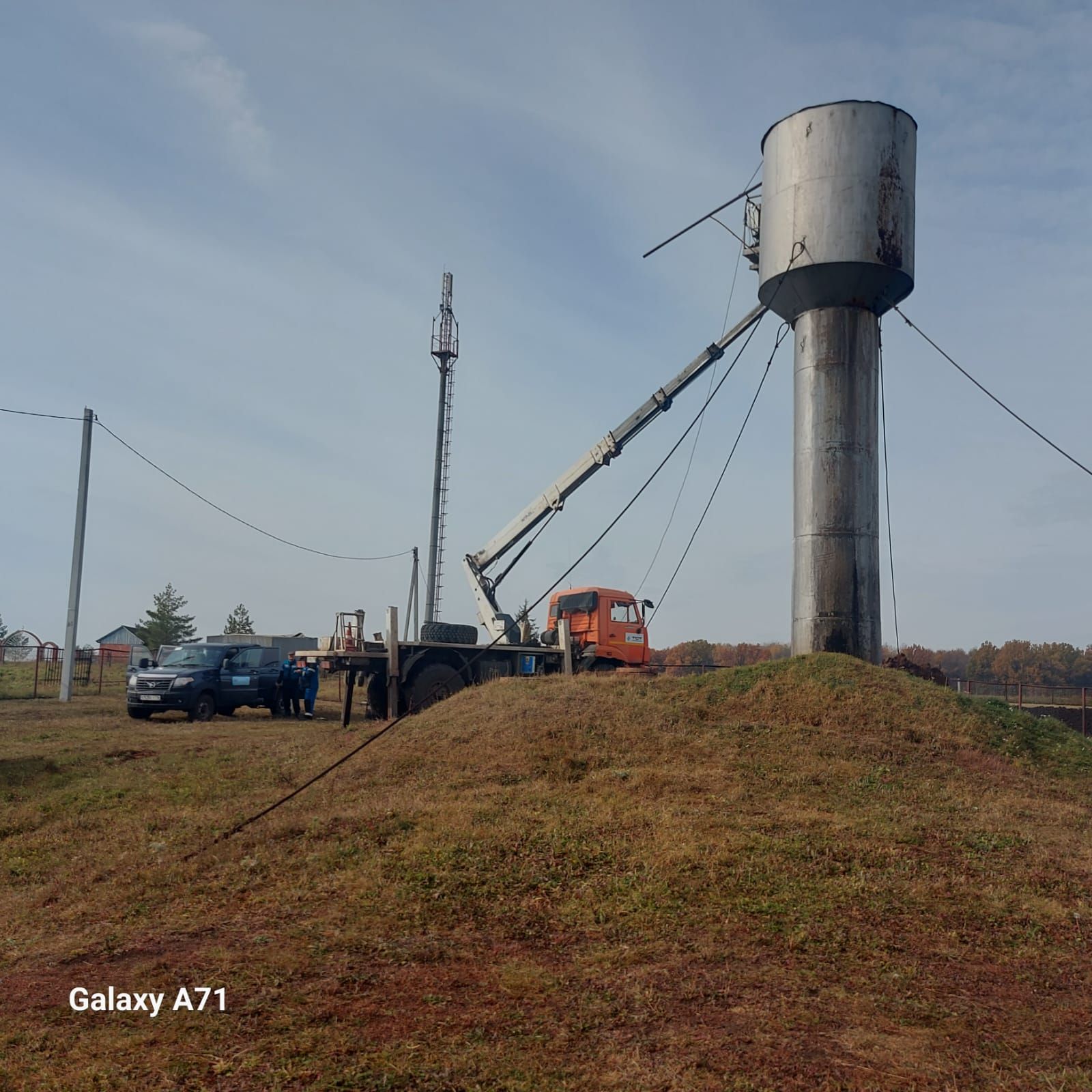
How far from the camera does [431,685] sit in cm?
2111

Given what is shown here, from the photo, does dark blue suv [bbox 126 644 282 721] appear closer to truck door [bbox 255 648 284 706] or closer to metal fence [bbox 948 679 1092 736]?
truck door [bbox 255 648 284 706]

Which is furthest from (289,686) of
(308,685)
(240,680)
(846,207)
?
(846,207)

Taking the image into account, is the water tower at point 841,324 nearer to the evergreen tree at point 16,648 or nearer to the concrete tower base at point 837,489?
the concrete tower base at point 837,489

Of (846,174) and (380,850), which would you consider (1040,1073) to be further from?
(846,174)

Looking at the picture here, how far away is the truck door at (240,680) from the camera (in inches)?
940

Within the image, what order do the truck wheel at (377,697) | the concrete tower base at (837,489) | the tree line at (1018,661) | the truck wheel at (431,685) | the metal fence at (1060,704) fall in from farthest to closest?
1. the tree line at (1018,661)
2. the metal fence at (1060,704)
3. the truck wheel at (377,697)
4. the truck wheel at (431,685)
5. the concrete tower base at (837,489)

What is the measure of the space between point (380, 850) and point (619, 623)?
14192 millimetres

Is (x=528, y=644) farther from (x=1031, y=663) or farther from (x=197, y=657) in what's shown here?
(x=1031, y=663)

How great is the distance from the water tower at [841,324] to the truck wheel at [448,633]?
27.1 feet

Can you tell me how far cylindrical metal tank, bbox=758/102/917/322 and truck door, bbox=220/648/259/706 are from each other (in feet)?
51.0

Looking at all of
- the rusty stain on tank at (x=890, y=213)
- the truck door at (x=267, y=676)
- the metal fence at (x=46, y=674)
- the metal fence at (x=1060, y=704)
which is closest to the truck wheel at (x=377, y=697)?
the truck door at (x=267, y=676)

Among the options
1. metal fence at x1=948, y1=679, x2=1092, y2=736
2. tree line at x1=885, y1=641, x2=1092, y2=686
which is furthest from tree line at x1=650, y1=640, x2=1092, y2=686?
metal fence at x1=948, y1=679, x2=1092, y2=736

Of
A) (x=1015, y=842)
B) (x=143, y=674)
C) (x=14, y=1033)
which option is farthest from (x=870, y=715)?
(x=143, y=674)

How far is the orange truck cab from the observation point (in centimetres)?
2244
